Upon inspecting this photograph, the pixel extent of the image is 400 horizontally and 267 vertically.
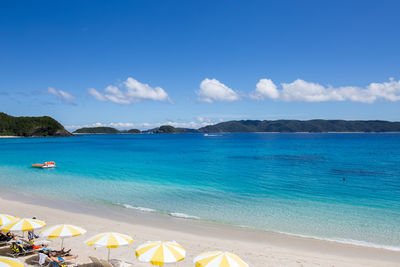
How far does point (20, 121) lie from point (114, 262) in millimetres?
233247

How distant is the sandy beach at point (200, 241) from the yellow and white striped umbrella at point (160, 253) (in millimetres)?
2511

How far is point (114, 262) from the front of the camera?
33.6 ft

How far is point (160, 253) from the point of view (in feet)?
26.4

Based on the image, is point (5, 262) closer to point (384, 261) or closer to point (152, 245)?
point (152, 245)

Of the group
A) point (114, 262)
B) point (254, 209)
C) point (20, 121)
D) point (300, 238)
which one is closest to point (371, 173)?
point (254, 209)

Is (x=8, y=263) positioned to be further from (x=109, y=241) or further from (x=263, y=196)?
(x=263, y=196)

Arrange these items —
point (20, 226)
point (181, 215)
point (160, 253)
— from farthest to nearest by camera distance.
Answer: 1. point (181, 215)
2. point (20, 226)
3. point (160, 253)

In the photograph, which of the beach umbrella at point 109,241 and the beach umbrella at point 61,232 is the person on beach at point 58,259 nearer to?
the beach umbrella at point 61,232

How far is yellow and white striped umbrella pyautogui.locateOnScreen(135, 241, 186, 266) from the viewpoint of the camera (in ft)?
25.7

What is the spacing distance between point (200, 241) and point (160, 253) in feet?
17.7

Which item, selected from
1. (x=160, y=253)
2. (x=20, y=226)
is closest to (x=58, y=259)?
(x=20, y=226)

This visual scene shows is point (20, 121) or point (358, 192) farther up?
point (20, 121)

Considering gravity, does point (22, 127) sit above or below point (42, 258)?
above

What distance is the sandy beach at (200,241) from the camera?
1095 cm
